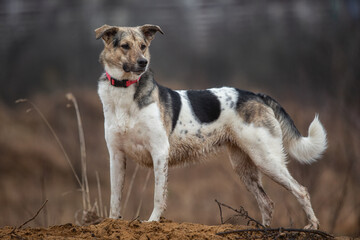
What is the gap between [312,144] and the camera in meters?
5.38

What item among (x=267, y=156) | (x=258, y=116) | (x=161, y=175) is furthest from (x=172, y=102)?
(x=267, y=156)

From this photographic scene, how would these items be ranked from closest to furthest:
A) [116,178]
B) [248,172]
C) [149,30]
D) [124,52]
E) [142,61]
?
[142,61] → [124,52] → [116,178] → [149,30] → [248,172]

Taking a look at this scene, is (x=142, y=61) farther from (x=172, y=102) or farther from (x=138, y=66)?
(x=172, y=102)

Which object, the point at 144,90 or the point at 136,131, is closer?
the point at 136,131

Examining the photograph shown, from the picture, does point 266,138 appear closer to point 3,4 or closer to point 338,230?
point 338,230

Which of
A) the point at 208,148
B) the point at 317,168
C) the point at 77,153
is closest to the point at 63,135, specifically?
the point at 77,153

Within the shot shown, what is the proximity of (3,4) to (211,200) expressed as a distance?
8.10 m

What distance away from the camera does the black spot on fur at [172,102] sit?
491cm

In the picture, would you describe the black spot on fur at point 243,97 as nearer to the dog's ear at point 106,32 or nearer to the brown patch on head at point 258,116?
the brown patch on head at point 258,116

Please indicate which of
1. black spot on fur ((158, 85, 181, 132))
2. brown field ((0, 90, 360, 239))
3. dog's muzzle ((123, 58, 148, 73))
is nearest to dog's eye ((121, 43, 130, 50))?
dog's muzzle ((123, 58, 148, 73))

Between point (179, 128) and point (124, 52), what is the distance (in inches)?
38.1

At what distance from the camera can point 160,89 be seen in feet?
16.2

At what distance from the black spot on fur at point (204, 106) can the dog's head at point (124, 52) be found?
2.47 feet

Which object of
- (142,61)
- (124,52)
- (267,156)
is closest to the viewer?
(142,61)
